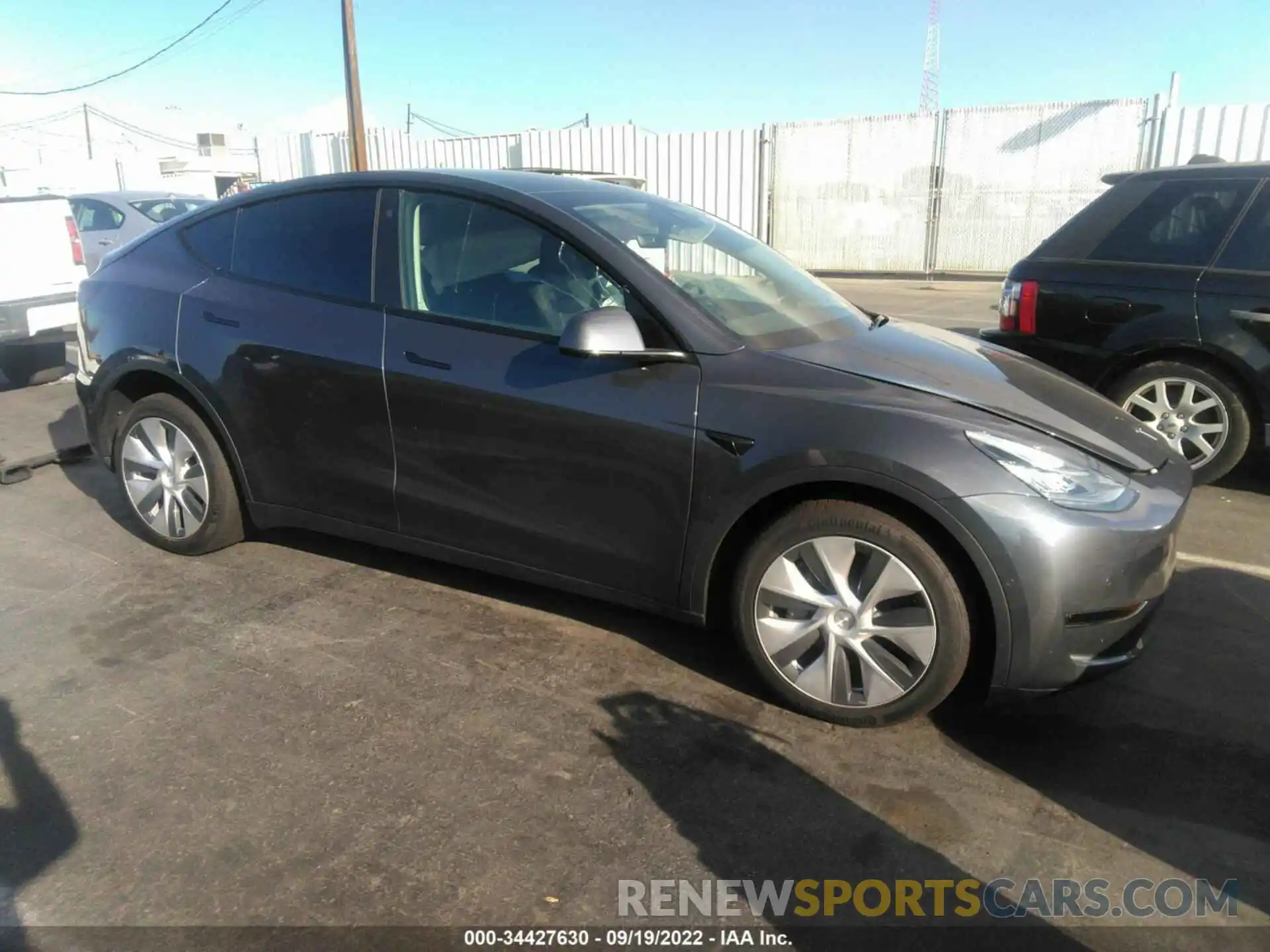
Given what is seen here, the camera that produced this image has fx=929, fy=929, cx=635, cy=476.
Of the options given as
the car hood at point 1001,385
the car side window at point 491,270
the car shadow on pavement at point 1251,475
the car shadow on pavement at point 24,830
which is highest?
the car side window at point 491,270

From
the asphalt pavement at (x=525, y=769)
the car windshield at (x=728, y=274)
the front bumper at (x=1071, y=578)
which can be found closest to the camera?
the asphalt pavement at (x=525, y=769)

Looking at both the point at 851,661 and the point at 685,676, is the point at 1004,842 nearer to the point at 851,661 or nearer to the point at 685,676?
the point at 851,661

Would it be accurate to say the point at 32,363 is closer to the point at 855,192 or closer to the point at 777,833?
the point at 777,833

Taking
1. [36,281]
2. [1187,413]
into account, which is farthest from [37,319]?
[1187,413]

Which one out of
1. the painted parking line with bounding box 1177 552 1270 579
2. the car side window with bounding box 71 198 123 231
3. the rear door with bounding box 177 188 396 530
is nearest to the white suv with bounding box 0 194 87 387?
the rear door with bounding box 177 188 396 530

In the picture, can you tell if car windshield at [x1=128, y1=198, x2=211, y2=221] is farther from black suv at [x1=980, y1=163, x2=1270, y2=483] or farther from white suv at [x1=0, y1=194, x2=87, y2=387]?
black suv at [x1=980, y1=163, x2=1270, y2=483]

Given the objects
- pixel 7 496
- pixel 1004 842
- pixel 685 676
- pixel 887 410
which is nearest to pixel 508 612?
pixel 685 676

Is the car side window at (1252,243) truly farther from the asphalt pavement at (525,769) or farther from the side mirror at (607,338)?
the side mirror at (607,338)

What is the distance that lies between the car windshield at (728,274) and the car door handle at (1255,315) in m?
2.33

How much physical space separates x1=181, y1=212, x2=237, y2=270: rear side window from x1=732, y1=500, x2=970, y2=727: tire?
2670 millimetres

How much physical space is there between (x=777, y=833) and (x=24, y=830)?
2.01 metres

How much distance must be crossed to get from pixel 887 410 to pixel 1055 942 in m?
1.43

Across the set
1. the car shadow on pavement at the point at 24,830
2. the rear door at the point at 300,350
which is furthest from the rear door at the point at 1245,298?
the car shadow on pavement at the point at 24,830

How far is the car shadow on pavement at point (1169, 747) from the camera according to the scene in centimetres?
243
